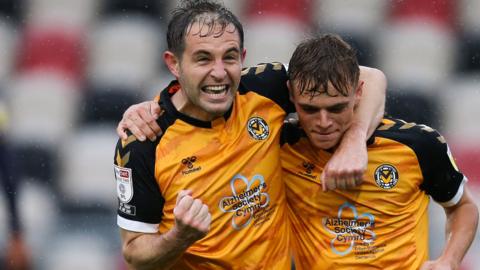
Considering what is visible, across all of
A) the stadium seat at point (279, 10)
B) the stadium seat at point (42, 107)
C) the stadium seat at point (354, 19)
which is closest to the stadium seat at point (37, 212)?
the stadium seat at point (42, 107)

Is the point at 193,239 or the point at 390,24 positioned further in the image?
the point at 390,24

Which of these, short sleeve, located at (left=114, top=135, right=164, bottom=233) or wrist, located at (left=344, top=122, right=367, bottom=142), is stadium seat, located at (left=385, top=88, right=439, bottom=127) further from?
short sleeve, located at (left=114, top=135, right=164, bottom=233)

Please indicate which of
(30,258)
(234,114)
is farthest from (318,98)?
(30,258)

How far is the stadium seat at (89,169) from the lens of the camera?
270cm

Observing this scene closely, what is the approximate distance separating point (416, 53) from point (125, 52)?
103cm

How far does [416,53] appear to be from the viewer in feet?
9.55

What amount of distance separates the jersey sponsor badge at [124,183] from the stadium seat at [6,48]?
1516 mm

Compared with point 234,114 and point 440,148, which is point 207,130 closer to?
point 234,114

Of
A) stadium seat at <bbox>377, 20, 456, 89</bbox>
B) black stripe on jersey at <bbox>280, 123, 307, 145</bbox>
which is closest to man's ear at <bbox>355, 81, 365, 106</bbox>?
black stripe on jersey at <bbox>280, 123, 307, 145</bbox>

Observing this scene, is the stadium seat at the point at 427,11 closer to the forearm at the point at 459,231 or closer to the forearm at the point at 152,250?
the forearm at the point at 459,231

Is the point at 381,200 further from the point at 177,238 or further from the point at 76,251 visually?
the point at 76,251

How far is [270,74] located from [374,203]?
0.34m

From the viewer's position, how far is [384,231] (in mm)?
1678

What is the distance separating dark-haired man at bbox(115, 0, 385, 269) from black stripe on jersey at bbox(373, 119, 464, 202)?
61 millimetres
